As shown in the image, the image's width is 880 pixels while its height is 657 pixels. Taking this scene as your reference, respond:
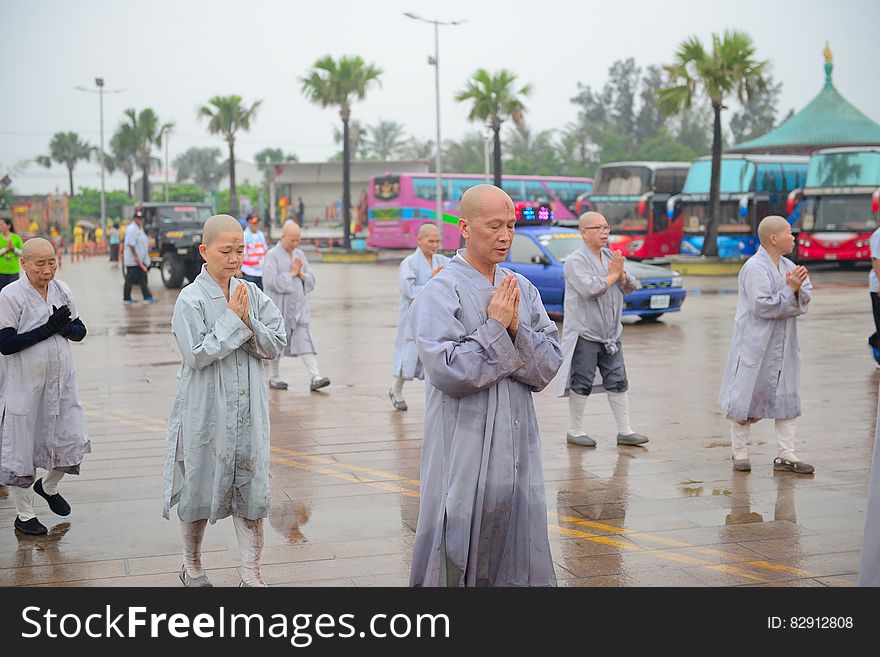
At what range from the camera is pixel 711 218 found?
30641 millimetres

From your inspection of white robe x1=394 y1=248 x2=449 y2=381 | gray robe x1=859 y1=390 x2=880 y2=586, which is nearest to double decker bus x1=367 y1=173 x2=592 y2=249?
white robe x1=394 y1=248 x2=449 y2=381

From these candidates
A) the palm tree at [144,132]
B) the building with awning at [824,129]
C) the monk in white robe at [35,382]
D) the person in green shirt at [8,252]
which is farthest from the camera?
the palm tree at [144,132]

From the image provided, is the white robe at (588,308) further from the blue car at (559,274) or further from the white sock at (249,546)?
the blue car at (559,274)

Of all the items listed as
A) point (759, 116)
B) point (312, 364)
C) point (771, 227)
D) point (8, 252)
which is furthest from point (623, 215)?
point (759, 116)

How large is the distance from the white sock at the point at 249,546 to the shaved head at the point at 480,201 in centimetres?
183

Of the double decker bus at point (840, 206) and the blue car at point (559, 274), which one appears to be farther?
the double decker bus at point (840, 206)

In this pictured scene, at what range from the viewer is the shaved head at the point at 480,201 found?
12.7 feet

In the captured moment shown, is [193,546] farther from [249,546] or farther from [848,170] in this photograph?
[848,170]

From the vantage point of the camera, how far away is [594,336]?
8227 mm

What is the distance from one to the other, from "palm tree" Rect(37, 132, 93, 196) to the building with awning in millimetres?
66006

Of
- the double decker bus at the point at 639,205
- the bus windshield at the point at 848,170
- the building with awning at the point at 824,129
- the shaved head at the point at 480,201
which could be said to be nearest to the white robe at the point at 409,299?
the shaved head at the point at 480,201

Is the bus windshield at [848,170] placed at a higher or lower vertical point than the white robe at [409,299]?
higher

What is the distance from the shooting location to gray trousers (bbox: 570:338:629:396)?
825cm

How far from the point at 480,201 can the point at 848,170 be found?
28.9m
